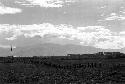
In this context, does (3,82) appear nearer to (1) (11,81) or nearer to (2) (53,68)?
(1) (11,81)

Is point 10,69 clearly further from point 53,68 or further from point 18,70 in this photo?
point 53,68

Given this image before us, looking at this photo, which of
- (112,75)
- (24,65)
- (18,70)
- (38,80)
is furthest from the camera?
(24,65)

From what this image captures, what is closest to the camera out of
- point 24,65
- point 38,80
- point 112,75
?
point 38,80

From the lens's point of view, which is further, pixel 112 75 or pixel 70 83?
pixel 112 75

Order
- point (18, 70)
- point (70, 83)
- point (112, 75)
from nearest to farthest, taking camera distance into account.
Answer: point (70, 83)
point (112, 75)
point (18, 70)

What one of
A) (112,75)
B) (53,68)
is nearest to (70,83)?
(112,75)

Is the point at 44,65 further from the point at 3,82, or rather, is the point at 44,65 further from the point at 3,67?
the point at 3,82

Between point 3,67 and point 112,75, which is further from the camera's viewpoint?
point 3,67

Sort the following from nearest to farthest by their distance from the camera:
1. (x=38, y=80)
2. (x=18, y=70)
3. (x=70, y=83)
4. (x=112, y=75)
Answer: (x=70, y=83)
(x=38, y=80)
(x=112, y=75)
(x=18, y=70)

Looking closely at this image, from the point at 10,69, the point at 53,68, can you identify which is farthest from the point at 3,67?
the point at 53,68
